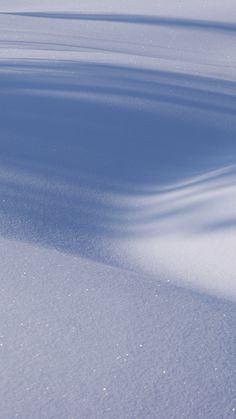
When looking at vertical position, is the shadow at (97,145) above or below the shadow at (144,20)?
above

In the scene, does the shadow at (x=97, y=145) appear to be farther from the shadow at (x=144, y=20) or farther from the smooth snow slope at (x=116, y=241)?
the shadow at (x=144, y=20)

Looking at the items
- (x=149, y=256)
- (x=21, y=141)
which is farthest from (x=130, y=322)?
(x=21, y=141)

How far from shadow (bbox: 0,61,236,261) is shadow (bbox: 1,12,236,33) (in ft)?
16.7

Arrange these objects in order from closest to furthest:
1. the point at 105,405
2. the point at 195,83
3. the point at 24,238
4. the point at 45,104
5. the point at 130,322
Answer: the point at 105,405
the point at 130,322
the point at 24,238
the point at 45,104
the point at 195,83

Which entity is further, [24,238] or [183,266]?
[24,238]

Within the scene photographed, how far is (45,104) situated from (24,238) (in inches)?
136

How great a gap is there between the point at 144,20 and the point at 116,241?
11.0 metres

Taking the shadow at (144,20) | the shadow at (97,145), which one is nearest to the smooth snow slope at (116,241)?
the shadow at (97,145)

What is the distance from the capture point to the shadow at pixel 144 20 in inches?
557

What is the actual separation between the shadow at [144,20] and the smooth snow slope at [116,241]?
15.8ft

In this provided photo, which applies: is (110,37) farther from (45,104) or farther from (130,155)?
(130,155)

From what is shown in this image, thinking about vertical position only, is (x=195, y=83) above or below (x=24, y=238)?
below

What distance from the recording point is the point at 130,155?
20.0 ft

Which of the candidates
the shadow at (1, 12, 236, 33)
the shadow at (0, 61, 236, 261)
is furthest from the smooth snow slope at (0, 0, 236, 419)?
the shadow at (1, 12, 236, 33)
